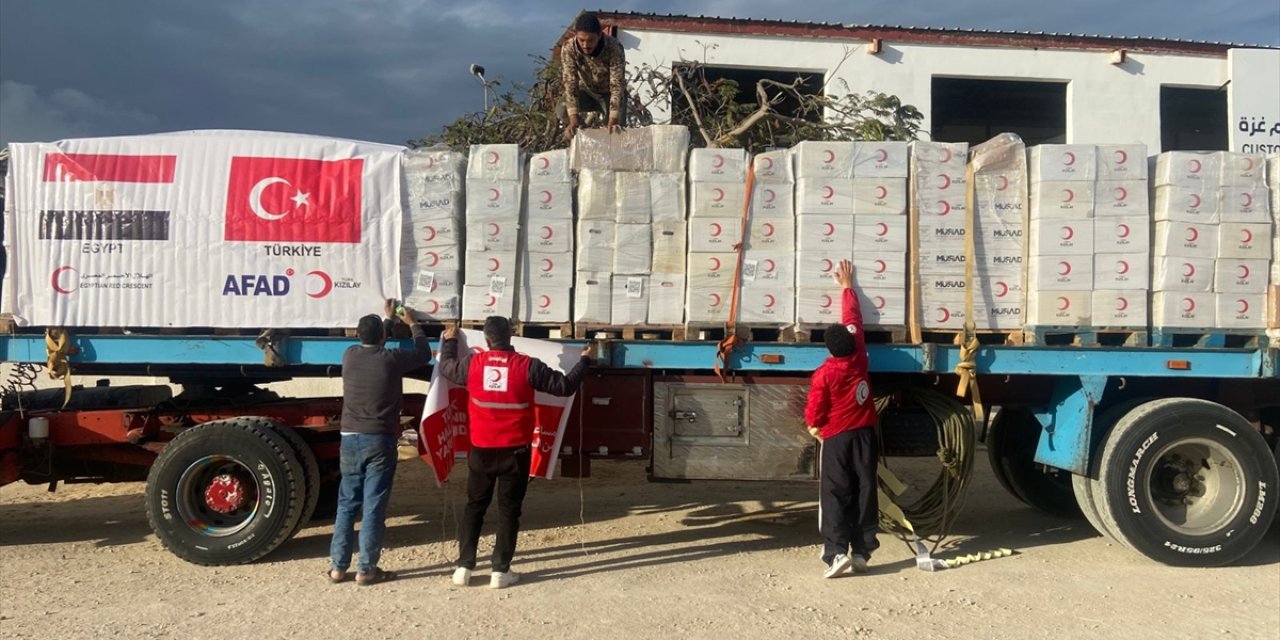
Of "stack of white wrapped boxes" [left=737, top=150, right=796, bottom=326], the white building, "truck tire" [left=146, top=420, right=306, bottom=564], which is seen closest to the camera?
"stack of white wrapped boxes" [left=737, top=150, right=796, bottom=326]

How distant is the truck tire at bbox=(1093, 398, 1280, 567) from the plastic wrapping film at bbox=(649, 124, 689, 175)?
3.55m

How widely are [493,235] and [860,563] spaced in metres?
3.32

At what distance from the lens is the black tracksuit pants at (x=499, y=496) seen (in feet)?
17.4

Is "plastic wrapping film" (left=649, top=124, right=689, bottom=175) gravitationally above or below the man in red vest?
above

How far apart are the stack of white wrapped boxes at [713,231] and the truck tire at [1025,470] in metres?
3.23

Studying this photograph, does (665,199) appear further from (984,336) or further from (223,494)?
(223,494)

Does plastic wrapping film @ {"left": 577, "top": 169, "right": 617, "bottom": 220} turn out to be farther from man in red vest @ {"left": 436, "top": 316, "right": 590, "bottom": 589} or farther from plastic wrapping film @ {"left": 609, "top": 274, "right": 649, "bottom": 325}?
man in red vest @ {"left": 436, "top": 316, "right": 590, "bottom": 589}

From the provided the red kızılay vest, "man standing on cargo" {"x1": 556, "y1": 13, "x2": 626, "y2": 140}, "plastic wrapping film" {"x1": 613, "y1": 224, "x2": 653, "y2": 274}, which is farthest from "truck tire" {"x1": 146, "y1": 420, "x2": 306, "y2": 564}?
"man standing on cargo" {"x1": 556, "y1": 13, "x2": 626, "y2": 140}

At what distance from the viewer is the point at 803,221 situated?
559cm

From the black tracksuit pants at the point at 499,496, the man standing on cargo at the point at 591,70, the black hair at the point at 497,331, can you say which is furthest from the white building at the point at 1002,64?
the black tracksuit pants at the point at 499,496

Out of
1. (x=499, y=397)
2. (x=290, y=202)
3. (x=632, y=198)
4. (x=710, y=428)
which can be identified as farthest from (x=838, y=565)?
(x=290, y=202)

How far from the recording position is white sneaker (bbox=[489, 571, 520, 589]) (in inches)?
207

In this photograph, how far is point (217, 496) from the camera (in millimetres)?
5797

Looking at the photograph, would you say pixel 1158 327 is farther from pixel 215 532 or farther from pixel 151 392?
pixel 151 392
